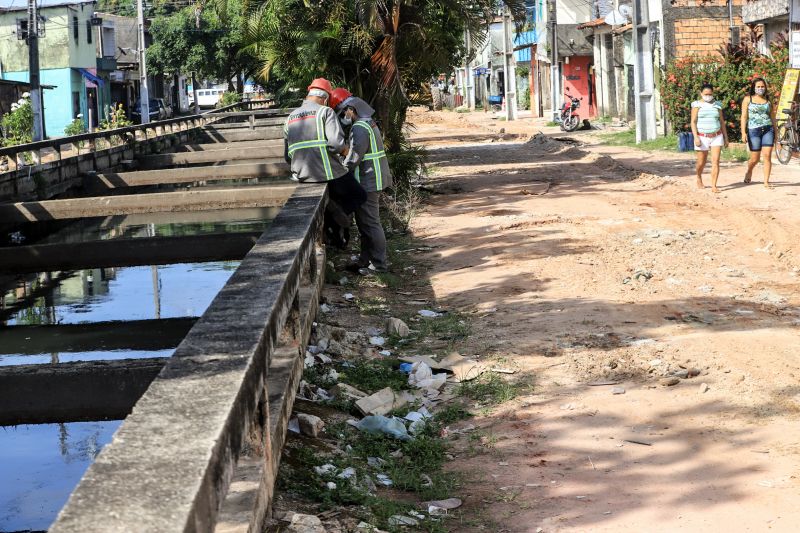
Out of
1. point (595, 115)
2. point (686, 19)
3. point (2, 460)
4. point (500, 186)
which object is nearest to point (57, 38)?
point (595, 115)

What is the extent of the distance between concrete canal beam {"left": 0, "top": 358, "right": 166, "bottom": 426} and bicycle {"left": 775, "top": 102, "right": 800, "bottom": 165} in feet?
59.1

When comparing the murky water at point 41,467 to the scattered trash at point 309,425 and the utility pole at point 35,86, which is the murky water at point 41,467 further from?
the utility pole at point 35,86

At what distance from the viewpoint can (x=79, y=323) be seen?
10.5 metres

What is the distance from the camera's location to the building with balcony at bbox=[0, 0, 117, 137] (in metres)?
Result: 58.4

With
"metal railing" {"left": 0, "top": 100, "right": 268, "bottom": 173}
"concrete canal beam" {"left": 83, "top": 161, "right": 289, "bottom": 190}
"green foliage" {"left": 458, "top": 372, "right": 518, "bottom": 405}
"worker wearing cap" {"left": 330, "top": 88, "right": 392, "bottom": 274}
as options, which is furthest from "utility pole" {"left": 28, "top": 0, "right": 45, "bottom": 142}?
"green foliage" {"left": 458, "top": 372, "right": 518, "bottom": 405}

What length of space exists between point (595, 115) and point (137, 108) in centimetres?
3100

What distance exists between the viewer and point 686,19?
30562 mm

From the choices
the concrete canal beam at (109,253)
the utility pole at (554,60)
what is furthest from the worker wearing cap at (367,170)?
the utility pole at (554,60)

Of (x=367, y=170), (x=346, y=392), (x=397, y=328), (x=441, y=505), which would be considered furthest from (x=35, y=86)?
(x=441, y=505)

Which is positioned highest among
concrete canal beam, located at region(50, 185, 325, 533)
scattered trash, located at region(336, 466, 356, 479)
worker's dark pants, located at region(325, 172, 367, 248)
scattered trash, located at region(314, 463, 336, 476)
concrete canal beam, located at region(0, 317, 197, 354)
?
worker's dark pants, located at region(325, 172, 367, 248)

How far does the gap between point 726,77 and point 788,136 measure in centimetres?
494

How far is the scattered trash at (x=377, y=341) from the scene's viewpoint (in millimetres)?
8586

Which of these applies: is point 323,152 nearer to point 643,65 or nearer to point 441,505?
point 441,505

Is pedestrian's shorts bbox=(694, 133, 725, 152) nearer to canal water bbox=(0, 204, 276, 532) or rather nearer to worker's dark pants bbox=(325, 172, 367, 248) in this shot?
canal water bbox=(0, 204, 276, 532)
